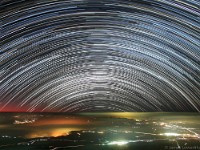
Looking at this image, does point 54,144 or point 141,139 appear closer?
point 54,144

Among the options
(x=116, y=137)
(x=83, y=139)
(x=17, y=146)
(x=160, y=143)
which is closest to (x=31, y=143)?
(x=17, y=146)

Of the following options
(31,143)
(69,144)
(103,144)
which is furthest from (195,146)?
(31,143)

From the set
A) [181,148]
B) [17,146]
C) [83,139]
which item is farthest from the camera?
[83,139]

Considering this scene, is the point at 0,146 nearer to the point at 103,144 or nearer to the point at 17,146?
the point at 17,146

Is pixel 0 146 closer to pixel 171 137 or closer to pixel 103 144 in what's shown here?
pixel 103 144

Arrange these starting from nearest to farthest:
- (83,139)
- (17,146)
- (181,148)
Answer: (181,148) < (17,146) < (83,139)

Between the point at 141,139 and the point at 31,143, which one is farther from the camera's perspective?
the point at 141,139

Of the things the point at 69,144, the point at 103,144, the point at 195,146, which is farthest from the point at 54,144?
the point at 195,146

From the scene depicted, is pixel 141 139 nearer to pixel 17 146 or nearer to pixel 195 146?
pixel 195 146
